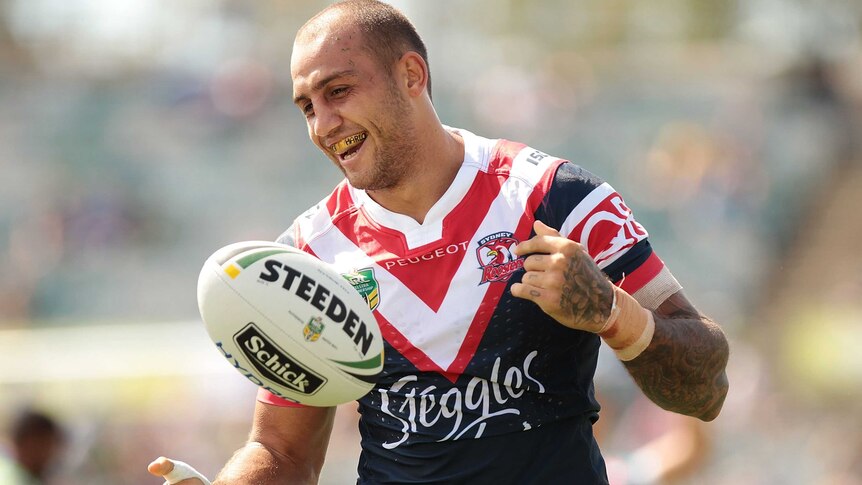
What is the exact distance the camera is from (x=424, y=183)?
434 centimetres

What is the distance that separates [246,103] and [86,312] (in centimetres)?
353

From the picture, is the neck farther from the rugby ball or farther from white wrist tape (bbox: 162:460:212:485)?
white wrist tape (bbox: 162:460:212:485)

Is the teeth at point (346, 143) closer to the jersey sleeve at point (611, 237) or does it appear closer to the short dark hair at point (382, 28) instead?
the short dark hair at point (382, 28)

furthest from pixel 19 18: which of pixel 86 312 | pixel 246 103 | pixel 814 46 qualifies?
pixel 814 46

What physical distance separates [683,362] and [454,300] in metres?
0.75

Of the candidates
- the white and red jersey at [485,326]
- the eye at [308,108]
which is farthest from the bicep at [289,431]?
the eye at [308,108]

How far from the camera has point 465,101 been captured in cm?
1650

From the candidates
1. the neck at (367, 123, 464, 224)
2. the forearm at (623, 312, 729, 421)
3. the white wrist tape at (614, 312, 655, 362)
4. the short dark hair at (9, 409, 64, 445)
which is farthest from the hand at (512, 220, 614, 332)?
the short dark hair at (9, 409, 64, 445)

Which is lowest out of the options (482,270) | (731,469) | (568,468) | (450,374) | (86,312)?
(731,469)

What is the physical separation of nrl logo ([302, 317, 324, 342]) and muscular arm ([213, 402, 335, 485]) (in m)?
0.52

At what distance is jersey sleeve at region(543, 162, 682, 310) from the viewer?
4039 mm

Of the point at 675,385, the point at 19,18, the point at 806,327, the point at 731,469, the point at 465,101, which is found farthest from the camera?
the point at 19,18

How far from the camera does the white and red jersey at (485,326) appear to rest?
4051 mm

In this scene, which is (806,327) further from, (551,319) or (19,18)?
(19,18)
